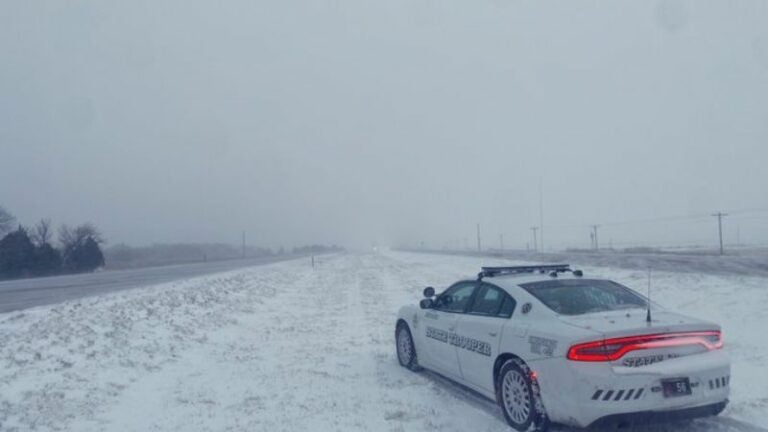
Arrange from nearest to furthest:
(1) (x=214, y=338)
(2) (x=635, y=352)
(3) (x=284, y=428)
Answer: (2) (x=635, y=352), (3) (x=284, y=428), (1) (x=214, y=338)

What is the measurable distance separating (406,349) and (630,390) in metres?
4.67

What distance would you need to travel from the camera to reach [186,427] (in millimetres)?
7094

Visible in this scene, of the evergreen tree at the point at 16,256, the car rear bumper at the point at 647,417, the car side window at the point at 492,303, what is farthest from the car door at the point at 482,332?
the evergreen tree at the point at 16,256

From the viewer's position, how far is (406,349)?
32.5 feet

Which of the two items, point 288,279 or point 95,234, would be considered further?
point 95,234

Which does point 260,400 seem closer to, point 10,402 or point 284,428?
point 284,428

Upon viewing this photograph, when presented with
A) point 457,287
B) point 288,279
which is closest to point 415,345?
point 457,287

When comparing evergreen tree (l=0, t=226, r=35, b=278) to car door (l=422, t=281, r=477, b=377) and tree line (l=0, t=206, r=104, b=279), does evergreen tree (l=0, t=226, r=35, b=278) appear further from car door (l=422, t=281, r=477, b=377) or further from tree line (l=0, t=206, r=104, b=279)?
car door (l=422, t=281, r=477, b=377)

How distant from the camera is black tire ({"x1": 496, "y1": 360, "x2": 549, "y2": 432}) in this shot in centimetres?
622

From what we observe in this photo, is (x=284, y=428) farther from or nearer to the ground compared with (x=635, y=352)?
nearer to the ground

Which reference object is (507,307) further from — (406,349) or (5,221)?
(5,221)

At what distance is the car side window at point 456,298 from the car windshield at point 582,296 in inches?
48.8

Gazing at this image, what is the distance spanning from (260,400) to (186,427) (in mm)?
1209

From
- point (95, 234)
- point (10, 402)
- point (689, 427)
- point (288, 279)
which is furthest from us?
point (95, 234)
